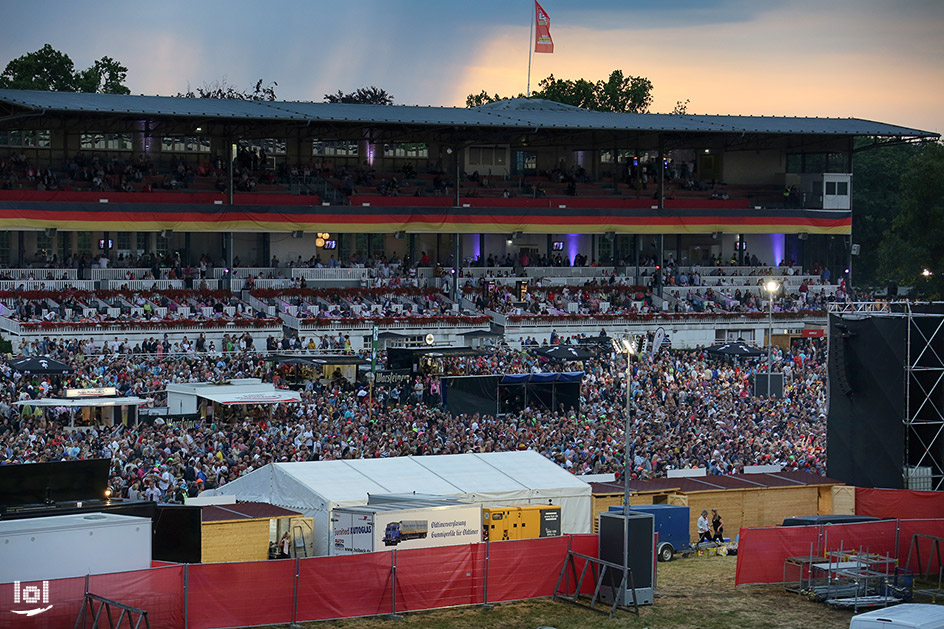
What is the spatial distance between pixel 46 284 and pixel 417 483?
2846cm

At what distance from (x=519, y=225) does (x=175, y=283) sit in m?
17.6

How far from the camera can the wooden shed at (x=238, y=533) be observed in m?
26.7

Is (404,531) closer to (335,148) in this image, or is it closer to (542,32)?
(335,148)

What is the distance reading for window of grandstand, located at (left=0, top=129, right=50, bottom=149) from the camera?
59438 millimetres

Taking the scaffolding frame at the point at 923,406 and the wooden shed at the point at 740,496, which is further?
the scaffolding frame at the point at 923,406

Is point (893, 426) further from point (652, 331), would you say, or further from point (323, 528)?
point (652, 331)

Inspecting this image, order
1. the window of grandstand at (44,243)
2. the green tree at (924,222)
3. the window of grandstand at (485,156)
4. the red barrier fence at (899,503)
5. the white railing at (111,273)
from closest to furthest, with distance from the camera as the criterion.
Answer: the red barrier fence at (899,503), the white railing at (111,273), the window of grandstand at (44,243), the window of grandstand at (485,156), the green tree at (924,222)

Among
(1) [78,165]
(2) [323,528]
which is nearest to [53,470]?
(2) [323,528]

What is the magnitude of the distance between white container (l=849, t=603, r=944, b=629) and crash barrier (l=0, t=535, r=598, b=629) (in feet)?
23.1

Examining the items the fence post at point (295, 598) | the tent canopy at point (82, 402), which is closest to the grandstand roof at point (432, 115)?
the tent canopy at point (82, 402)

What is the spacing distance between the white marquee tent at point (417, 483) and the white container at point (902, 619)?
9.89 meters

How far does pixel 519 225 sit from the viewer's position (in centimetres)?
6512

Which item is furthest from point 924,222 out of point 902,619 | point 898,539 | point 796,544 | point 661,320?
point 902,619

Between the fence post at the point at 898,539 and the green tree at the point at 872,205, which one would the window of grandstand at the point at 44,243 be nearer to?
the fence post at the point at 898,539
